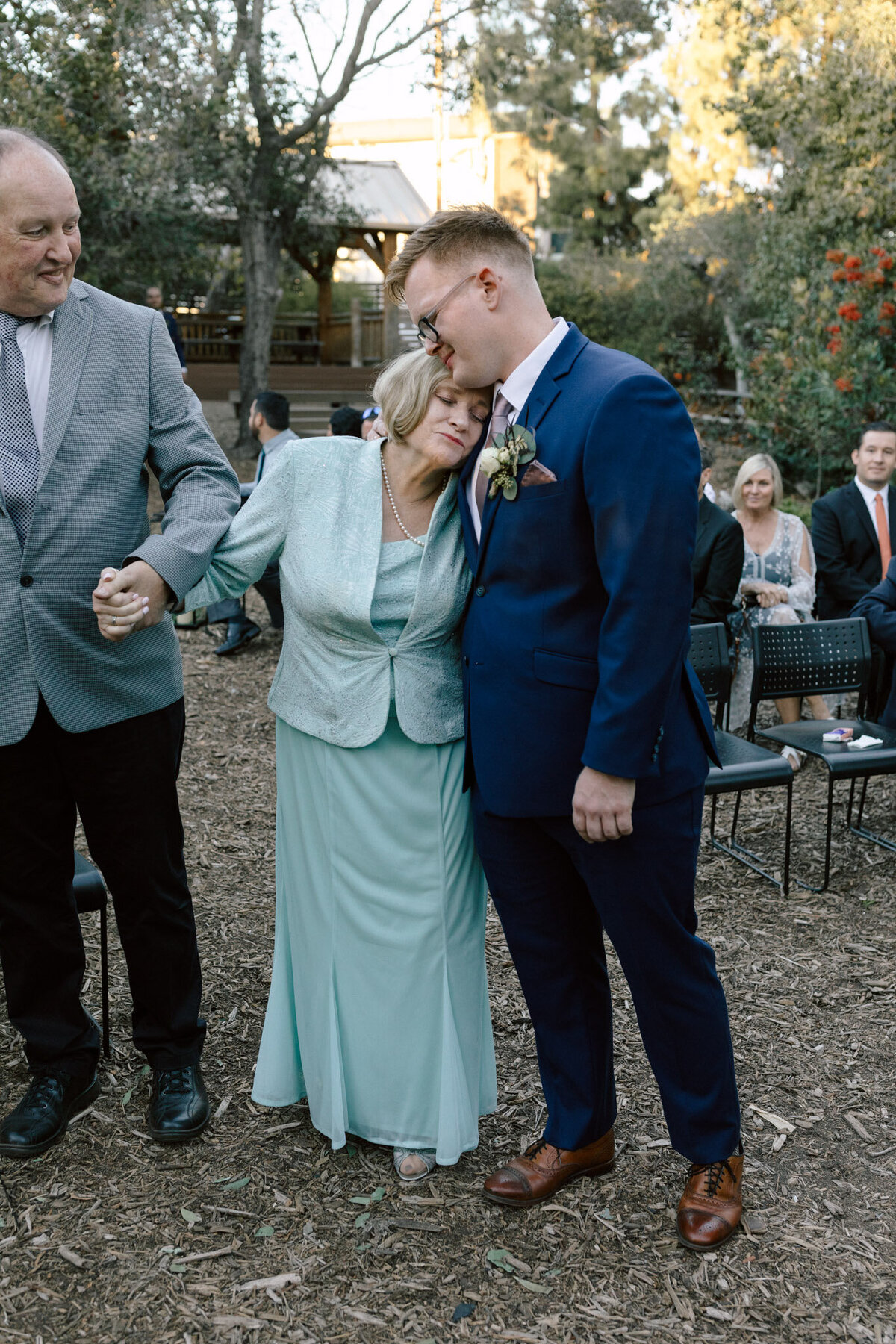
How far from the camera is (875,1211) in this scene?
296 centimetres

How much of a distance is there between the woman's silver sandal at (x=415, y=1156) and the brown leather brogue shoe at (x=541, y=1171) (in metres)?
0.17

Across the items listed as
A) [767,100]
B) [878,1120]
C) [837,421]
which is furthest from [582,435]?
[767,100]

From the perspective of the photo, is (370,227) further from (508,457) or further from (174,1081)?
(508,457)

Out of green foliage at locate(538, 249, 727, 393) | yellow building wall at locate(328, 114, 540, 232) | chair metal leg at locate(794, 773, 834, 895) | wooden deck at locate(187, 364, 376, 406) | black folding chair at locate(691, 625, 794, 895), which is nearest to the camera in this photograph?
black folding chair at locate(691, 625, 794, 895)

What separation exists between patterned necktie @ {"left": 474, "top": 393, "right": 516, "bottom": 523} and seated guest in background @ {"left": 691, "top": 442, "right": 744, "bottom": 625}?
4.17 metres

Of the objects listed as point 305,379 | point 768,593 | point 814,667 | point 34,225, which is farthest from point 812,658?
point 305,379

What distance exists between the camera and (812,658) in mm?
5887

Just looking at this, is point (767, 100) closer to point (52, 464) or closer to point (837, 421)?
point (837, 421)

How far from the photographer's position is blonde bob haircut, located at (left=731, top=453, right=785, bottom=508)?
24.0ft

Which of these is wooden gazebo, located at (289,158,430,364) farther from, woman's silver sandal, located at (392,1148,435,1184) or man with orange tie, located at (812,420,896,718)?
woman's silver sandal, located at (392,1148,435,1184)

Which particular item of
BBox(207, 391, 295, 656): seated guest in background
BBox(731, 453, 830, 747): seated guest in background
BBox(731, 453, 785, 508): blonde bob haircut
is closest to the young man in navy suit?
BBox(731, 453, 830, 747): seated guest in background

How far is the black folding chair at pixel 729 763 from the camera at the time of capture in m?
4.86

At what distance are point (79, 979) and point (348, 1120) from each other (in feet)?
2.68

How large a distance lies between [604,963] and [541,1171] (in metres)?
0.53
